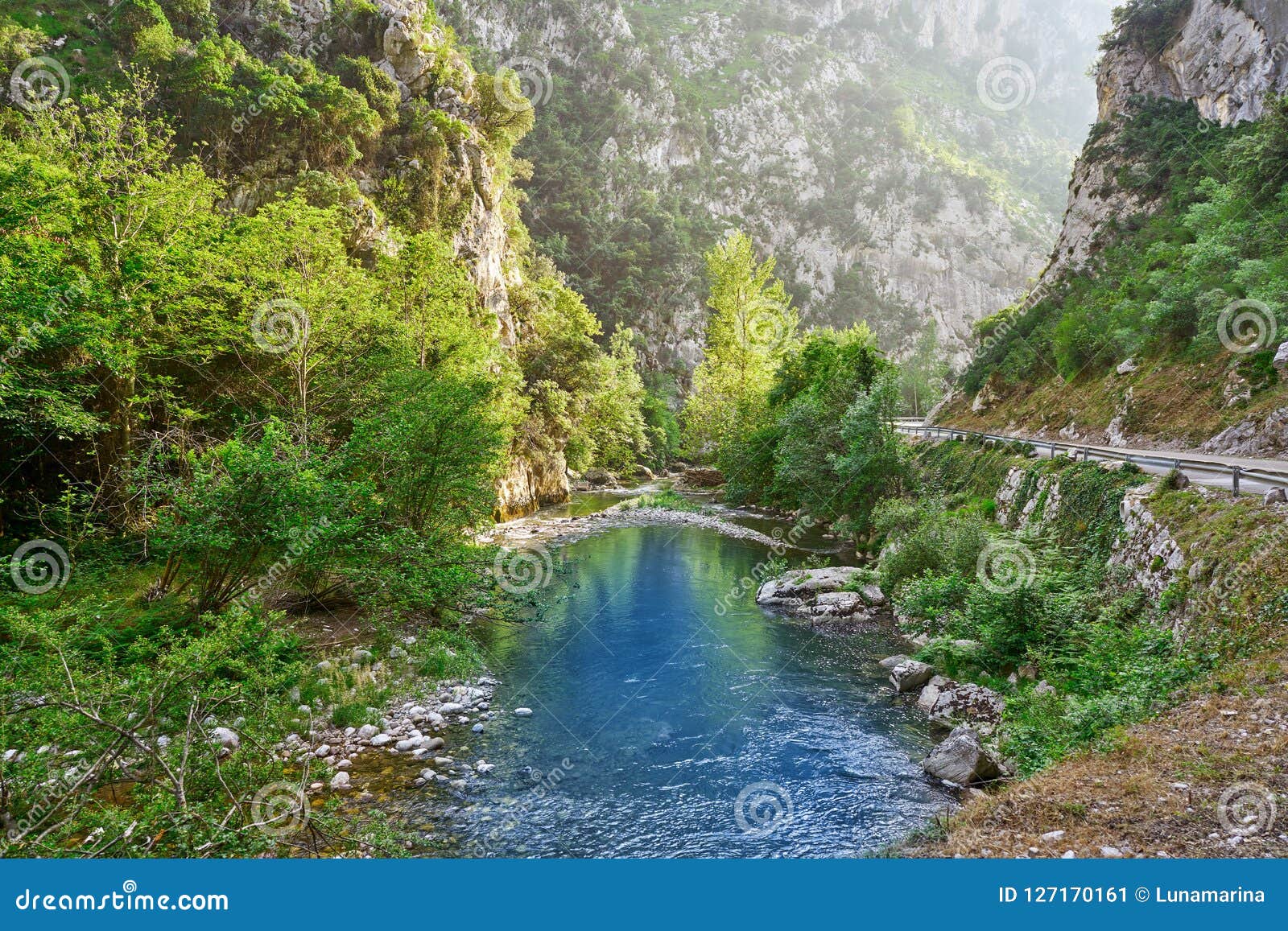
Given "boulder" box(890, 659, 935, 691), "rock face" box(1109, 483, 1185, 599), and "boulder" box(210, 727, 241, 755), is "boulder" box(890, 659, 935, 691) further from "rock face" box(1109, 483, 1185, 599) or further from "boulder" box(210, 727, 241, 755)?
"boulder" box(210, 727, 241, 755)

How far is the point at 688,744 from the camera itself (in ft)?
36.7

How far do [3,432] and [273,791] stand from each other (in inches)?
498

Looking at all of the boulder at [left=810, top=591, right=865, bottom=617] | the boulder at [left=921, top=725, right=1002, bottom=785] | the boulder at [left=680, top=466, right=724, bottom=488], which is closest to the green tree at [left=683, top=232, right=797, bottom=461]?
the boulder at [left=680, top=466, right=724, bottom=488]

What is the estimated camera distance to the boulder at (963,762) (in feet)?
30.8

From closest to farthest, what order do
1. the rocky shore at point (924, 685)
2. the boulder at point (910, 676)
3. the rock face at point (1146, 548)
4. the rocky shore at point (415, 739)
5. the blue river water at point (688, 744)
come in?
the blue river water at point (688, 744)
the rocky shore at point (924, 685)
the rocky shore at point (415, 739)
the rock face at point (1146, 548)
the boulder at point (910, 676)

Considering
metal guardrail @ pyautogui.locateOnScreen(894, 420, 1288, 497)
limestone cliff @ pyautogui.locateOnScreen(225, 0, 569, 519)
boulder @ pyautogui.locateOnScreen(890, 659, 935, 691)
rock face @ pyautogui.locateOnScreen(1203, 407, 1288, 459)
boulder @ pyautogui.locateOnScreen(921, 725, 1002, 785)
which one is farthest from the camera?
limestone cliff @ pyautogui.locateOnScreen(225, 0, 569, 519)

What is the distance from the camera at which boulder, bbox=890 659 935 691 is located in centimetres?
1309

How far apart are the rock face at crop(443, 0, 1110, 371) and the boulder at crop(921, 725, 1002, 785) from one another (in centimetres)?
7388

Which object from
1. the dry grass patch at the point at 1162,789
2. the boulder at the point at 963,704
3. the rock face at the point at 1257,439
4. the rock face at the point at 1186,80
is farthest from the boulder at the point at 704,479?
the dry grass patch at the point at 1162,789

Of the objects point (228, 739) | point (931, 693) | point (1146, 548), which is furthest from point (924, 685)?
point (228, 739)

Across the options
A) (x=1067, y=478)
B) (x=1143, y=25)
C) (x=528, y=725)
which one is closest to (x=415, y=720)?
(x=528, y=725)

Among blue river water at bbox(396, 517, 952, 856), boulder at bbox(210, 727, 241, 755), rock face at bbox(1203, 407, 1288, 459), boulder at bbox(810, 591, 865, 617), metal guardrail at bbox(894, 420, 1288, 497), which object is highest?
rock face at bbox(1203, 407, 1288, 459)

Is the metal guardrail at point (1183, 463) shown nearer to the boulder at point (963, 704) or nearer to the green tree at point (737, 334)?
the boulder at point (963, 704)

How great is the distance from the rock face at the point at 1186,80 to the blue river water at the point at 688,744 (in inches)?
1311
